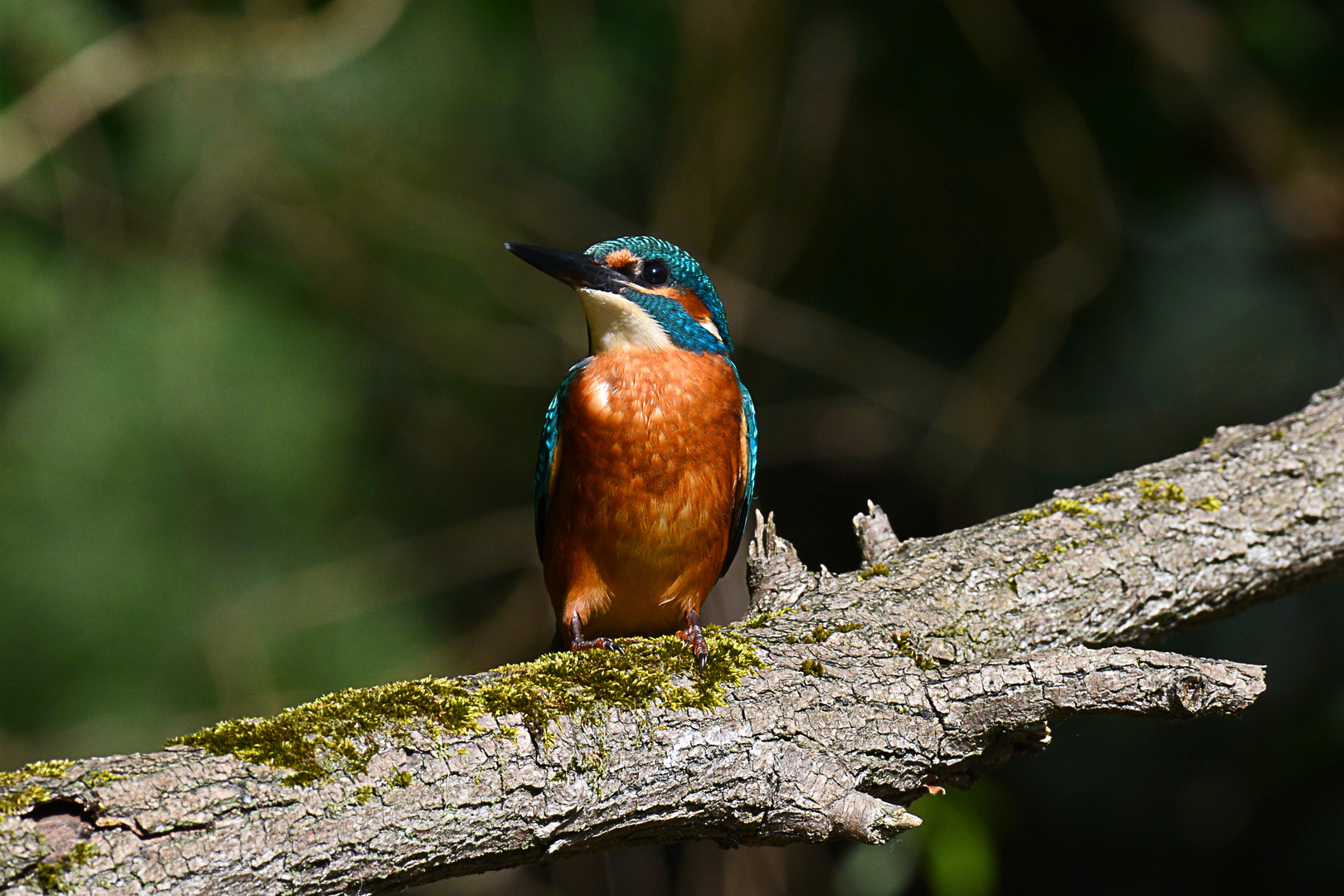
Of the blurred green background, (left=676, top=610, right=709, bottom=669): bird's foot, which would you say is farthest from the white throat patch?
the blurred green background

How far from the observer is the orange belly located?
9.12 ft

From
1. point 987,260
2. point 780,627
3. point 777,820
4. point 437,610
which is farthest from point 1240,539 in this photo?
point 437,610

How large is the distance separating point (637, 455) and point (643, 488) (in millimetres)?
80

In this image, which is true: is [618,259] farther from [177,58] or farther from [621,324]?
[177,58]

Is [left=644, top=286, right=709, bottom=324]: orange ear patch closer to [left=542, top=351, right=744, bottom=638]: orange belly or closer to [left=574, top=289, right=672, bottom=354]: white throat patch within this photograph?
[left=574, top=289, right=672, bottom=354]: white throat patch

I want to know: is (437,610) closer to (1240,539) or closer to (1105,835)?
(1105,835)

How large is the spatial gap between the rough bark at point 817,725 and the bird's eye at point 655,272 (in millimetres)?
770

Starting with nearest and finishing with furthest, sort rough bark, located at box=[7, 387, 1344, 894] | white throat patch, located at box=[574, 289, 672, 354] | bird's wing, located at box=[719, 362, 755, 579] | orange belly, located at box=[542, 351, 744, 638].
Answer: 1. rough bark, located at box=[7, 387, 1344, 894]
2. orange belly, located at box=[542, 351, 744, 638]
3. white throat patch, located at box=[574, 289, 672, 354]
4. bird's wing, located at box=[719, 362, 755, 579]

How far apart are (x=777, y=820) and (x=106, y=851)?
105 cm

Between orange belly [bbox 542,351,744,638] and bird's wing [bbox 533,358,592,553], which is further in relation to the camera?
bird's wing [bbox 533,358,592,553]

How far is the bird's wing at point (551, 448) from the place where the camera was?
298 cm

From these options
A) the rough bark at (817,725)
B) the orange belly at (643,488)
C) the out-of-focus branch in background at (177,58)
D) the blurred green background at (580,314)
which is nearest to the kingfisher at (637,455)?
the orange belly at (643,488)

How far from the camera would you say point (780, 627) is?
92.8 inches

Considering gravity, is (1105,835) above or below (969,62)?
below
